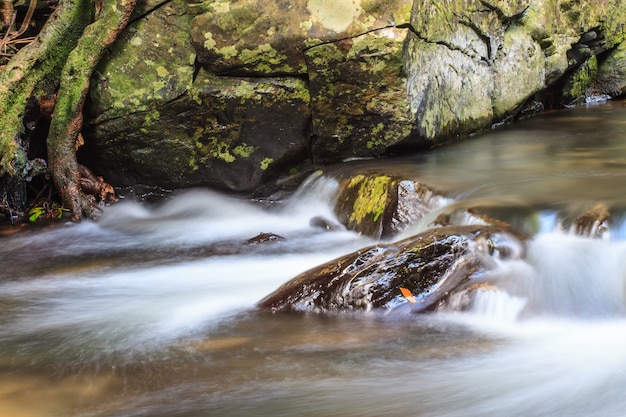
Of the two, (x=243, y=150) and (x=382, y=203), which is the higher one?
(x=243, y=150)

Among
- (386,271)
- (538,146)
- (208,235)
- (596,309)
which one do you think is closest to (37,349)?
(386,271)

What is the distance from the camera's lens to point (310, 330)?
11.7ft

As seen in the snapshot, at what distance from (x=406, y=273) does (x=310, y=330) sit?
661mm

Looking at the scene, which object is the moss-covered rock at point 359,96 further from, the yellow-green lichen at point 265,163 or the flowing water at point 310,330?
the flowing water at point 310,330

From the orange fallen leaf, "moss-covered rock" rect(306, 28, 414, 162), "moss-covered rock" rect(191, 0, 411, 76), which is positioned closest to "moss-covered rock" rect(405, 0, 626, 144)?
"moss-covered rock" rect(306, 28, 414, 162)

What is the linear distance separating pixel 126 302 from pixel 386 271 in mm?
1787

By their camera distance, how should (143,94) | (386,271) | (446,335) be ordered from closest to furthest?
1. (446,335)
2. (386,271)
3. (143,94)

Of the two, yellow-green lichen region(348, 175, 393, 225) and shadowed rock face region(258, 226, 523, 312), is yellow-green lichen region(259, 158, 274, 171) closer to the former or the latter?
yellow-green lichen region(348, 175, 393, 225)

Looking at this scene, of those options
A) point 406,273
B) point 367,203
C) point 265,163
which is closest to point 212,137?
point 265,163

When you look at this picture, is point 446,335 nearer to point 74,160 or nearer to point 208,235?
point 208,235

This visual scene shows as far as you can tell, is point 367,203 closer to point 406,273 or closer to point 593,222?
point 406,273

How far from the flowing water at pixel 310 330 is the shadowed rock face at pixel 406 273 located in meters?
0.10

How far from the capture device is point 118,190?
7.21m

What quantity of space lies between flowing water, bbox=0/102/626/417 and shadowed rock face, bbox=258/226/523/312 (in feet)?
0.33
